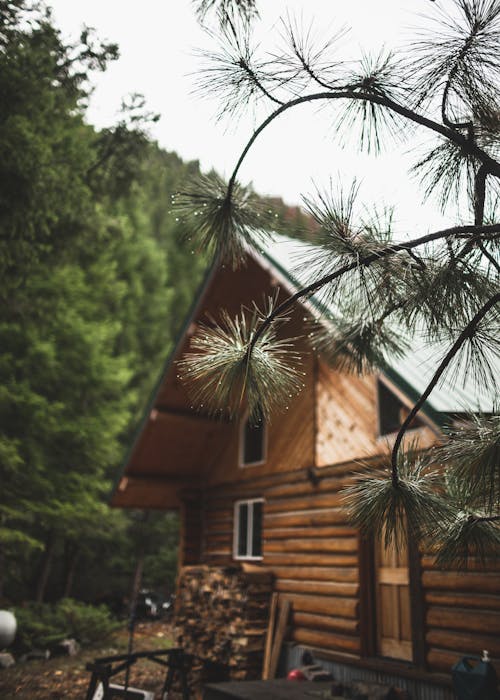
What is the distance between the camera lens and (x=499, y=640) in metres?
6.11

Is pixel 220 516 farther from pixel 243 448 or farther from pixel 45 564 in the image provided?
pixel 45 564

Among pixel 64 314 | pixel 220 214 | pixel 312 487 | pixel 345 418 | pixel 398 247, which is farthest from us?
pixel 64 314

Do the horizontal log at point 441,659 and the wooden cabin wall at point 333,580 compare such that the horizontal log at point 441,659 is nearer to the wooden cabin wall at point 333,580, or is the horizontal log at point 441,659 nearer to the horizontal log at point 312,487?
the wooden cabin wall at point 333,580

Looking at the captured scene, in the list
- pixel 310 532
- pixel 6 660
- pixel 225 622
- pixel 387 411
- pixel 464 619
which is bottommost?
pixel 6 660

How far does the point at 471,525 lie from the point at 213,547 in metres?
9.03

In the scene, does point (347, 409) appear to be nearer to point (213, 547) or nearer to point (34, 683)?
point (213, 547)

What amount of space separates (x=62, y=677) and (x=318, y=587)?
14.6 ft

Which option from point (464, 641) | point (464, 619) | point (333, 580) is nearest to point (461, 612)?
point (464, 619)

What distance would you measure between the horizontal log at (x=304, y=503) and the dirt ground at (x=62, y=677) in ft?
10.6

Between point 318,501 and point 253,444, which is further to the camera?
point 253,444

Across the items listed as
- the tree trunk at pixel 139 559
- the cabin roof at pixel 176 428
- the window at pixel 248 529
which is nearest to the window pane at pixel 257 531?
the window at pixel 248 529

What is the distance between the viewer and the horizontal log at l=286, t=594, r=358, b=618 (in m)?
8.02

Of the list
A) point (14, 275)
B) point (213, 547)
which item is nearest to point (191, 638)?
point (213, 547)

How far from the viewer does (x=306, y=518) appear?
9234 millimetres
